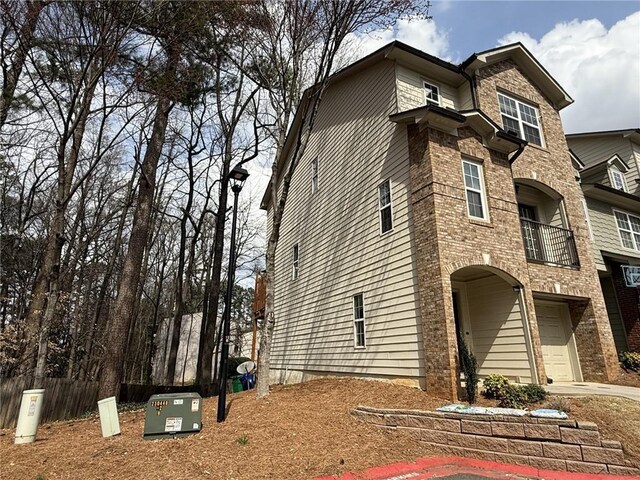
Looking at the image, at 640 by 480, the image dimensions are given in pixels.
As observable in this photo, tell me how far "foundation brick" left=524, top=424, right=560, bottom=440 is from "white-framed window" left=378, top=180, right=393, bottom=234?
222 inches

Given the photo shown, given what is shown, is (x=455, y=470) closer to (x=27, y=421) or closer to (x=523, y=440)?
(x=523, y=440)

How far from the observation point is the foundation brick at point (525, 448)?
4.99 m

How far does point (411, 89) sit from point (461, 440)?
358 inches

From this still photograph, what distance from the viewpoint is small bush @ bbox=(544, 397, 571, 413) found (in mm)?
5855

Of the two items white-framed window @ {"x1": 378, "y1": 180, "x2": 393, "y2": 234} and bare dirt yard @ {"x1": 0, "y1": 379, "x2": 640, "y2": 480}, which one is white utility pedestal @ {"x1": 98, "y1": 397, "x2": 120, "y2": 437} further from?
white-framed window @ {"x1": 378, "y1": 180, "x2": 393, "y2": 234}

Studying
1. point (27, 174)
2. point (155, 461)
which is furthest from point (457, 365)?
point (27, 174)

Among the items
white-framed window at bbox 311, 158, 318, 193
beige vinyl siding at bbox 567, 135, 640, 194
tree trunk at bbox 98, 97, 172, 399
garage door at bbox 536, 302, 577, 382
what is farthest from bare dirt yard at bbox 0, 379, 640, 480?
beige vinyl siding at bbox 567, 135, 640, 194

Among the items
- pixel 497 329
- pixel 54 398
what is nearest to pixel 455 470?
pixel 497 329

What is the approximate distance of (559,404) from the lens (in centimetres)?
595

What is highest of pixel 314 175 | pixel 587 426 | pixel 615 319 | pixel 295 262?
pixel 314 175

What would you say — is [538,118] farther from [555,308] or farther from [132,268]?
[132,268]

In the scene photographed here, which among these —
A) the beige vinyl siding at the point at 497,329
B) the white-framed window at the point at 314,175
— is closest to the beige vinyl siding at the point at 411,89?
the beige vinyl siding at the point at 497,329

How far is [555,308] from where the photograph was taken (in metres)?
10.8

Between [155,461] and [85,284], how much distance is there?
20.3 metres
